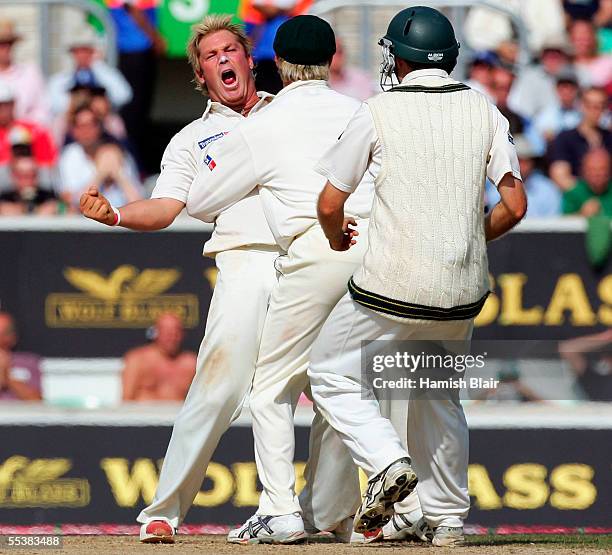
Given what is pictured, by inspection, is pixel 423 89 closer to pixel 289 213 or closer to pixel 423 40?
pixel 423 40

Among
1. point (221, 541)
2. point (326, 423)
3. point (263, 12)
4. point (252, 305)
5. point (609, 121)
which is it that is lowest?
point (221, 541)

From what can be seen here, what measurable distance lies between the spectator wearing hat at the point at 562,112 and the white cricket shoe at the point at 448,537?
4744 millimetres

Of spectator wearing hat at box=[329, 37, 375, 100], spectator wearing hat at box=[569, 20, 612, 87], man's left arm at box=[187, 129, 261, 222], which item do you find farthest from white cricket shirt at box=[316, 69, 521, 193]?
spectator wearing hat at box=[569, 20, 612, 87]

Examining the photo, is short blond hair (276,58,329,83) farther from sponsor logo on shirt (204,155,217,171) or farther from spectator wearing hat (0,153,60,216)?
spectator wearing hat (0,153,60,216)

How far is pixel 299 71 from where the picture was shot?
6.11 meters

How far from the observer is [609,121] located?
1007cm

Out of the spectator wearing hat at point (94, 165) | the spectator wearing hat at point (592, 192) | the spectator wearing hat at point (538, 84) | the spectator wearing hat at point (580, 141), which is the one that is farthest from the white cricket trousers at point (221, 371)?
the spectator wearing hat at point (538, 84)

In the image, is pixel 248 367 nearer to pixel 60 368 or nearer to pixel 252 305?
pixel 252 305

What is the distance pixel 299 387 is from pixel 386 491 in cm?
112

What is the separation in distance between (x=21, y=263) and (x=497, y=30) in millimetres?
3695

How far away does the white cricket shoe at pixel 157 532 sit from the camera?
625 centimetres

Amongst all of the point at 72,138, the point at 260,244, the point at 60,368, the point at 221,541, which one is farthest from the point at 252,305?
the point at 72,138

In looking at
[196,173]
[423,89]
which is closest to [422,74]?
[423,89]

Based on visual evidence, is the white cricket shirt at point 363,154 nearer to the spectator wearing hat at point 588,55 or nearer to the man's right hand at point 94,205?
the man's right hand at point 94,205
